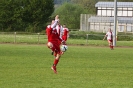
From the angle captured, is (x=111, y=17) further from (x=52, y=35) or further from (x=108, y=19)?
(x=52, y=35)

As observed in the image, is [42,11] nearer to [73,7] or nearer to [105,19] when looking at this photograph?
[105,19]

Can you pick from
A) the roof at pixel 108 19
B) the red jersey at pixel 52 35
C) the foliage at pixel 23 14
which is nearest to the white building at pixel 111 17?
the roof at pixel 108 19

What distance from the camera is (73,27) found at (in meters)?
96.2

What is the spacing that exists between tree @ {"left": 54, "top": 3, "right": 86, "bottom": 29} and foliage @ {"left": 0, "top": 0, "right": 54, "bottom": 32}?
579 inches

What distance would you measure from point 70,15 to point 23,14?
2085 cm

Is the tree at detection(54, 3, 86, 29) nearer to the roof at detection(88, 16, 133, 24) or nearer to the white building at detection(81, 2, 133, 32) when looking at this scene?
the white building at detection(81, 2, 133, 32)

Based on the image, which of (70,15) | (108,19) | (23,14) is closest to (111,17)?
(108,19)

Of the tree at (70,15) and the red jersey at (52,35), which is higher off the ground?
the red jersey at (52,35)

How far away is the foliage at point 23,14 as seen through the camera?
79.6 meters

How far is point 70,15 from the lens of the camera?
9950 cm

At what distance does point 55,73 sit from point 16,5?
207ft

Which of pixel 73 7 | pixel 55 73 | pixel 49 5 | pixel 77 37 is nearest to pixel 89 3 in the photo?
pixel 73 7

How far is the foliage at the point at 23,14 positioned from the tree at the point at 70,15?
14705 mm

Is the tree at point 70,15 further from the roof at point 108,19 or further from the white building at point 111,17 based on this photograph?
the roof at point 108,19
